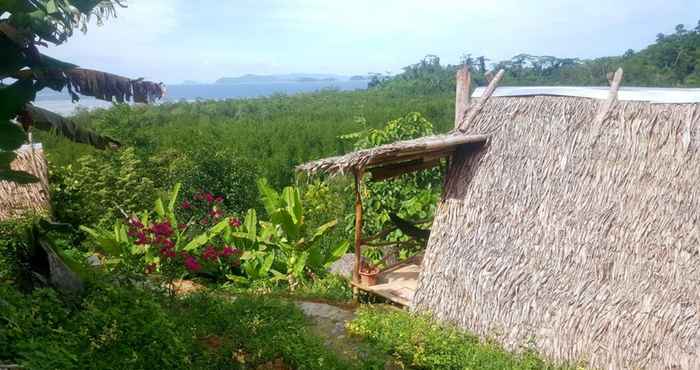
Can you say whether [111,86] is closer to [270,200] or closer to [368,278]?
[368,278]

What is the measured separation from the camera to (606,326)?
4168mm

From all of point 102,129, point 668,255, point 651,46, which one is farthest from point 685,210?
point 651,46

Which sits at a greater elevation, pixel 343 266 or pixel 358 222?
pixel 358 222

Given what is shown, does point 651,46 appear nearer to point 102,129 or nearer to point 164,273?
point 102,129

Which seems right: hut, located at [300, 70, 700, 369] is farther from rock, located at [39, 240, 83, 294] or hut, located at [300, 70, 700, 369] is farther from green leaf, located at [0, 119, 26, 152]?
green leaf, located at [0, 119, 26, 152]

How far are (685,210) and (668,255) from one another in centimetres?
34

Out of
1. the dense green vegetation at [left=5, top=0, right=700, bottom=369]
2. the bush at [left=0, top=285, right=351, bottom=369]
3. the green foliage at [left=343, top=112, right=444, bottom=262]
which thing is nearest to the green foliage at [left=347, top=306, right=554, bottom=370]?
the dense green vegetation at [left=5, top=0, right=700, bottom=369]

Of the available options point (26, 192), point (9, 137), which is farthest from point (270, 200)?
point (9, 137)

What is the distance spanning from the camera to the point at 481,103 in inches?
216

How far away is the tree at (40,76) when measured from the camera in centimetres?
289

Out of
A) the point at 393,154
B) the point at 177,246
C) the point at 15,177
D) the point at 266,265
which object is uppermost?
the point at 15,177

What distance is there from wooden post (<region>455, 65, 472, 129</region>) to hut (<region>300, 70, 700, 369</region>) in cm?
16

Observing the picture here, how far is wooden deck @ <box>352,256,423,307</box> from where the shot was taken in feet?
18.4

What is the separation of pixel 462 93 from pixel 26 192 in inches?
228
